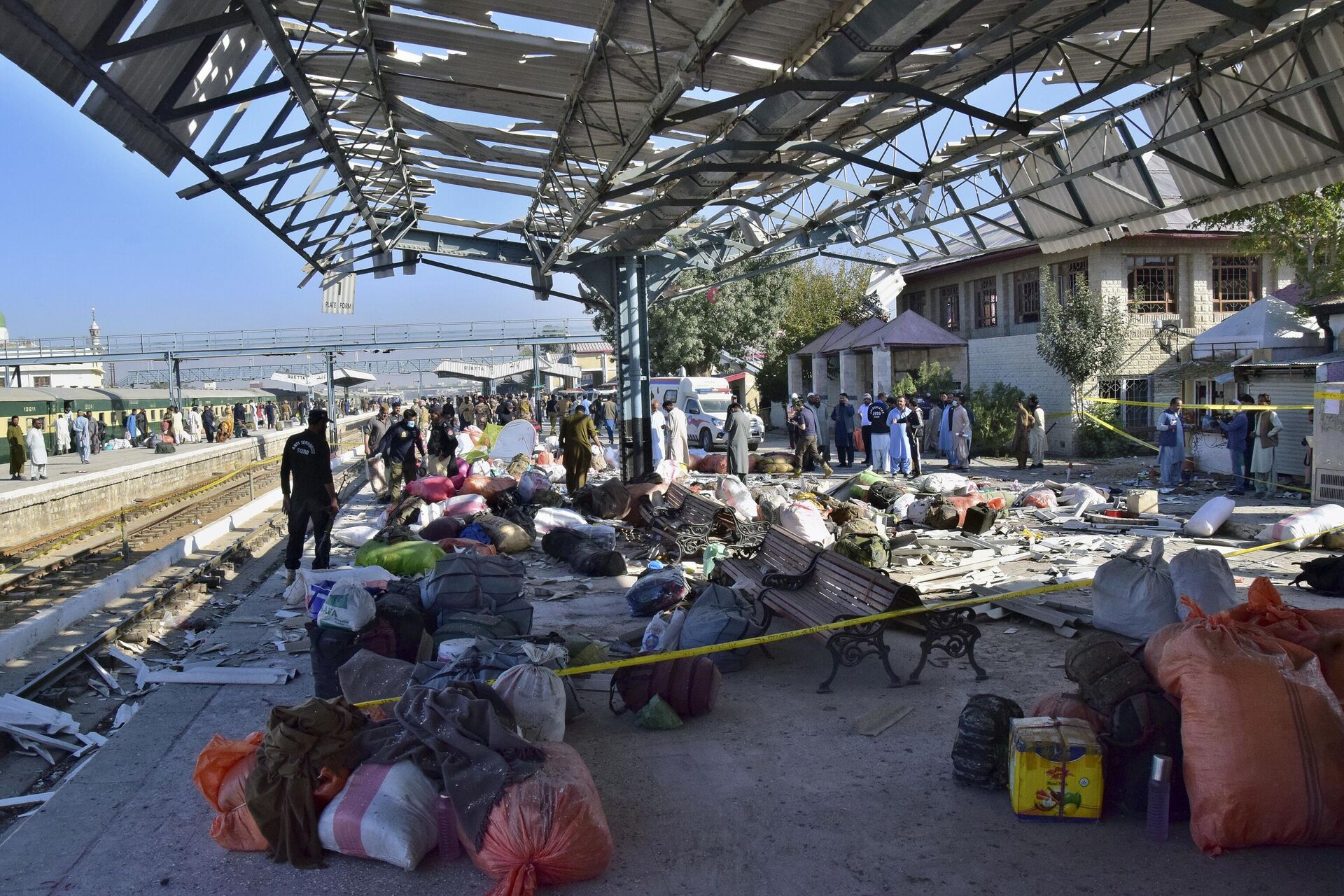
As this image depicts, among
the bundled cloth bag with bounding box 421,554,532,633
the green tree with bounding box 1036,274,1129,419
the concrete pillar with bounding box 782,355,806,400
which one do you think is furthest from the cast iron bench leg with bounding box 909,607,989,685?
the concrete pillar with bounding box 782,355,806,400

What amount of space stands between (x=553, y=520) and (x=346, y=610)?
6346 millimetres

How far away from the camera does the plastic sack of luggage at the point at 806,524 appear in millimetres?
10570

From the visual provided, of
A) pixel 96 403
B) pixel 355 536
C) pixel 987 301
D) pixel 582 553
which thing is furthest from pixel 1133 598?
pixel 96 403

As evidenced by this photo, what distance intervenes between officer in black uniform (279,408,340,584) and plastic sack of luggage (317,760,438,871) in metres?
5.92

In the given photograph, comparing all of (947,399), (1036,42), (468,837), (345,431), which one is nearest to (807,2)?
(1036,42)

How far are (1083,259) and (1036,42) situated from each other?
60.8ft

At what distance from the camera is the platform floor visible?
21663 millimetres

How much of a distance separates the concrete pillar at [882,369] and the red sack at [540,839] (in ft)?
73.3

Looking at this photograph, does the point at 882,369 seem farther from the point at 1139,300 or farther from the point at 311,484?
the point at 311,484

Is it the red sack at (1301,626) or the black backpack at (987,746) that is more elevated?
the red sack at (1301,626)

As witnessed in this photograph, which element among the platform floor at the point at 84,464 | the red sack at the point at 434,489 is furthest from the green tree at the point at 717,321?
the red sack at the point at 434,489

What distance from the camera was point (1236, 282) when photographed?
23.8 m

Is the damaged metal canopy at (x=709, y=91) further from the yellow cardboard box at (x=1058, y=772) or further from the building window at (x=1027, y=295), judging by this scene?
the building window at (x=1027, y=295)

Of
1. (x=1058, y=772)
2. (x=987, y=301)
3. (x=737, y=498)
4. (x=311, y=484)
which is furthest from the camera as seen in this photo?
(x=987, y=301)
